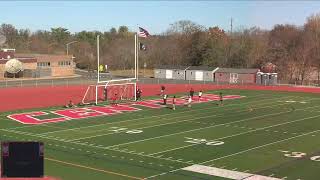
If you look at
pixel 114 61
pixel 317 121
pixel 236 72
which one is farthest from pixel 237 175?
pixel 114 61

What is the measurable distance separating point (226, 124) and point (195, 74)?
46795mm

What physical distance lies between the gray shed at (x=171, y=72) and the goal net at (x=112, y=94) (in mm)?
30987

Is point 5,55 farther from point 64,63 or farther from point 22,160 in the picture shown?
point 22,160

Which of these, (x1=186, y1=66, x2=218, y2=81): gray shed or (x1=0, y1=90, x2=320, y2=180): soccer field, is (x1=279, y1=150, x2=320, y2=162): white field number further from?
(x1=186, y1=66, x2=218, y2=81): gray shed

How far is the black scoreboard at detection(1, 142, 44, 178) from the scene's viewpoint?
12.7 m

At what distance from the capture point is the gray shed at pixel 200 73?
7356cm

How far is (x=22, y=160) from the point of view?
12.9 metres

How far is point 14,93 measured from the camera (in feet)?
161

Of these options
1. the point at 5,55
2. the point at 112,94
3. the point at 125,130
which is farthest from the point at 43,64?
the point at 125,130

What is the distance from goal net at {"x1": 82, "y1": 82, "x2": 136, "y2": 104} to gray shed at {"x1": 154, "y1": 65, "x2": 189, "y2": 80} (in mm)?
30987

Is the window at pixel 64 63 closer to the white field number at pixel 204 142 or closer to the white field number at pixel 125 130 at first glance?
the white field number at pixel 125 130

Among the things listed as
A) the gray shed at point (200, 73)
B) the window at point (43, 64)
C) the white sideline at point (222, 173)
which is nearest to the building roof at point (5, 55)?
the window at point (43, 64)

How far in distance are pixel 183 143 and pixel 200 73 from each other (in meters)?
52.2

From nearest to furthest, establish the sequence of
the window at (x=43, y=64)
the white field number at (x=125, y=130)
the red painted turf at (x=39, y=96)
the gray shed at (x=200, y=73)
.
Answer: the white field number at (x=125, y=130), the red painted turf at (x=39, y=96), the gray shed at (x=200, y=73), the window at (x=43, y=64)
